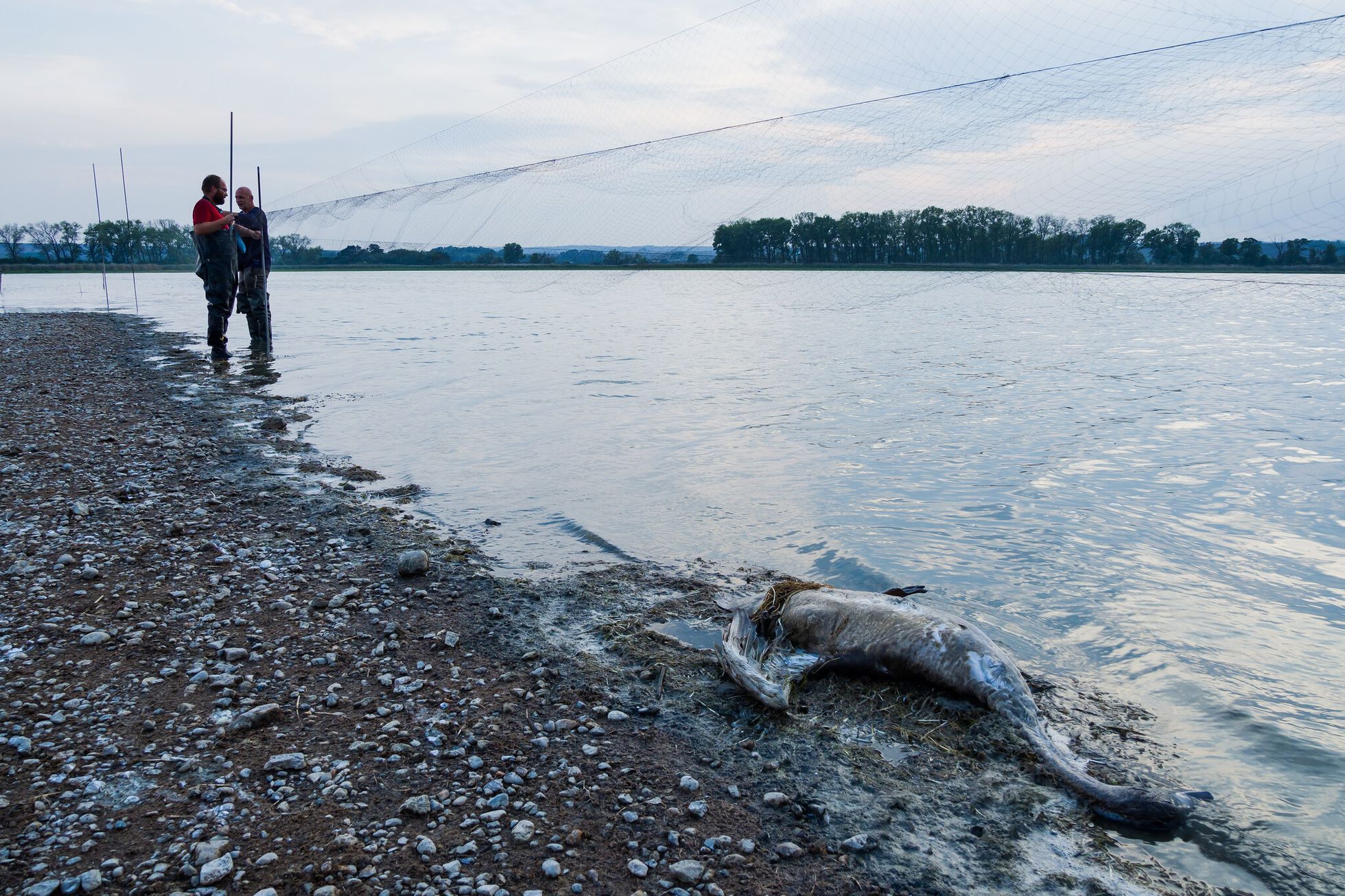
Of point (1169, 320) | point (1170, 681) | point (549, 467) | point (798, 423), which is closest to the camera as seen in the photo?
point (1170, 681)

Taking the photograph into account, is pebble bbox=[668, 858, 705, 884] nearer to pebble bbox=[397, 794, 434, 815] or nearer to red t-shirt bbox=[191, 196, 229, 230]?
pebble bbox=[397, 794, 434, 815]

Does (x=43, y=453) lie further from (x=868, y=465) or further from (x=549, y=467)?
(x=868, y=465)

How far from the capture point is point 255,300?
17.5m

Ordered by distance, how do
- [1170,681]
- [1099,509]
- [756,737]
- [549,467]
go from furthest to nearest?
[549,467] < [1099,509] < [1170,681] < [756,737]

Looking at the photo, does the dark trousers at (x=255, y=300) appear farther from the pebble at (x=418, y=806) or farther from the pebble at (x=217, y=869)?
the pebble at (x=217, y=869)

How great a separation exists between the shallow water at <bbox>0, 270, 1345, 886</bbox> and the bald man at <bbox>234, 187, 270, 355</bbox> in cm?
177

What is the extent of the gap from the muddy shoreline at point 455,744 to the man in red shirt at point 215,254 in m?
9.42

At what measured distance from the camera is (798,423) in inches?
549

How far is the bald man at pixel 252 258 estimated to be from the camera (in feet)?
51.5

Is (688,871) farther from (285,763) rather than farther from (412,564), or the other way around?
(412,564)

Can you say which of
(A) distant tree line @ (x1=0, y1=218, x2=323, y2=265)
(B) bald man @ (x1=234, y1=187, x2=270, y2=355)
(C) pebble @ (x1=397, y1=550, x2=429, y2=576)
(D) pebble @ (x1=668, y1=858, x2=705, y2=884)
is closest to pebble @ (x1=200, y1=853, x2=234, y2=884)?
(D) pebble @ (x1=668, y1=858, x2=705, y2=884)

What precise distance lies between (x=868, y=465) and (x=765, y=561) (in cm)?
419

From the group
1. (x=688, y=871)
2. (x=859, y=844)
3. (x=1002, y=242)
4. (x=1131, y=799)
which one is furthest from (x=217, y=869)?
(x=1002, y=242)

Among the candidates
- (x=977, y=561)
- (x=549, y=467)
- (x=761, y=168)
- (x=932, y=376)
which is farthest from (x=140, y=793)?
(x=932, y=376)
